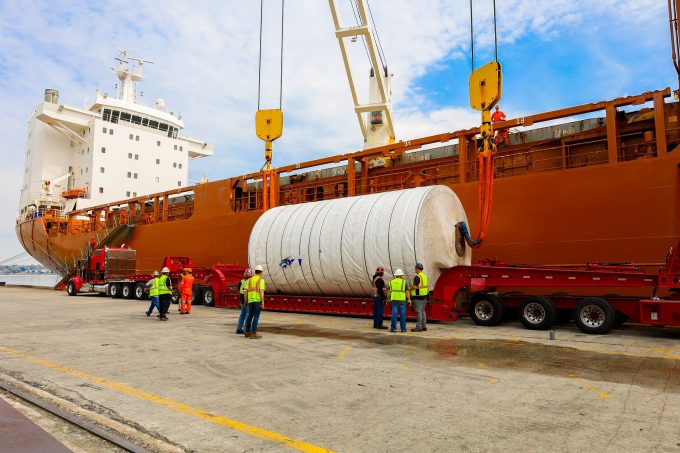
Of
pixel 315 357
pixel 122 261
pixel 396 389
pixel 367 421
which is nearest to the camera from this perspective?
pixel 367 421

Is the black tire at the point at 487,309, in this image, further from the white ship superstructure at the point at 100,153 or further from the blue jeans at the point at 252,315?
the white ship superstructure at the point at 100,153

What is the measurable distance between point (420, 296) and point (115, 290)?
58.4ft

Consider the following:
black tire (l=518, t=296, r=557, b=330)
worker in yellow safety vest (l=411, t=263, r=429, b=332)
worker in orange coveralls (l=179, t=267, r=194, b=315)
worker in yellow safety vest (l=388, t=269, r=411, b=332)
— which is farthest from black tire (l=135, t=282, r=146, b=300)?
black tire (l=518, t=296, r=557, b=330)

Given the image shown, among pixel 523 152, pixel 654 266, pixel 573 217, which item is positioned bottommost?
pixel 654 266

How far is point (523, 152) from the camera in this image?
47.8ft

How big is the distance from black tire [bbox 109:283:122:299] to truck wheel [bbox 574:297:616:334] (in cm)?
2016

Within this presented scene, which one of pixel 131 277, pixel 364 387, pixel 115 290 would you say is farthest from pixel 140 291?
pixel 364 387

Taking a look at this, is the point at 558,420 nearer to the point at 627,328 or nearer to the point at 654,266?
the point at 627,328

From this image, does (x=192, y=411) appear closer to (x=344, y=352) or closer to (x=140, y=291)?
(x=344, y=352)

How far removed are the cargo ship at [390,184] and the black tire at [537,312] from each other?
8.65ft

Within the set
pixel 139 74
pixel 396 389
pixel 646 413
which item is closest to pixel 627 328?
pixel 646 413

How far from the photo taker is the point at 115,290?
2280 cm

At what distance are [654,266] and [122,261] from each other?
75.4 feet

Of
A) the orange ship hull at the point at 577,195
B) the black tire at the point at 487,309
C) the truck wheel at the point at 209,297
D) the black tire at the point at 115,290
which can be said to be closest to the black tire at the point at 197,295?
the truck wheel at the point at 209,297
